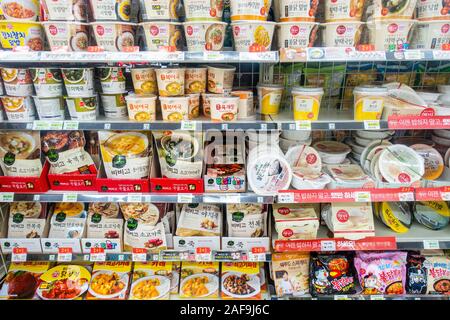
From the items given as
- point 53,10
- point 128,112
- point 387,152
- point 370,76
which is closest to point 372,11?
point 370,76

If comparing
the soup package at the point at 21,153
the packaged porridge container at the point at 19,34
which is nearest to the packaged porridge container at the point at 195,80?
the packaged porridge container at the point at 19,34

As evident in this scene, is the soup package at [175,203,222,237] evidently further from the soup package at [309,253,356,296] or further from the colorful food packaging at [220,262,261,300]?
the soup package at [309,253,356,296]

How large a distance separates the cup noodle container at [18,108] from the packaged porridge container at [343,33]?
1.56 metres

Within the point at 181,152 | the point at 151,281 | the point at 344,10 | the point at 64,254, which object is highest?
the point at 344,10

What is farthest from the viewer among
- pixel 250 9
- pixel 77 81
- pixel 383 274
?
pixel 383 274

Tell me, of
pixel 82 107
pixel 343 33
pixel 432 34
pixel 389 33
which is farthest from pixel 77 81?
pixel 432 34

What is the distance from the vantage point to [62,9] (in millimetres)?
1645

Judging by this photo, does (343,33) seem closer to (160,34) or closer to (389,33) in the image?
(389,33)

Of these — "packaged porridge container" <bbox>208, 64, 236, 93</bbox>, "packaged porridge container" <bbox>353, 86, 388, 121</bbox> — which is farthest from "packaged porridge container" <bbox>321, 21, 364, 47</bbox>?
"packaged porridge container" <bbox>208, 64, 236, 93</bbox>

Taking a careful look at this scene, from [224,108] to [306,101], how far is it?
0.42 m

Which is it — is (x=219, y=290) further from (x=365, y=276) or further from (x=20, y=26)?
(x=20, y=26)

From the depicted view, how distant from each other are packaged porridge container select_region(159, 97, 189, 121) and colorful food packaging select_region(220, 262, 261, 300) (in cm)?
99

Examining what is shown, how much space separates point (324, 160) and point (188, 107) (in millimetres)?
873

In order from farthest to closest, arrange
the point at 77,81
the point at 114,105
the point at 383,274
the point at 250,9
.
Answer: the point at 383,274, the point at 114,105, the point at 77,81, the point at 250,9
